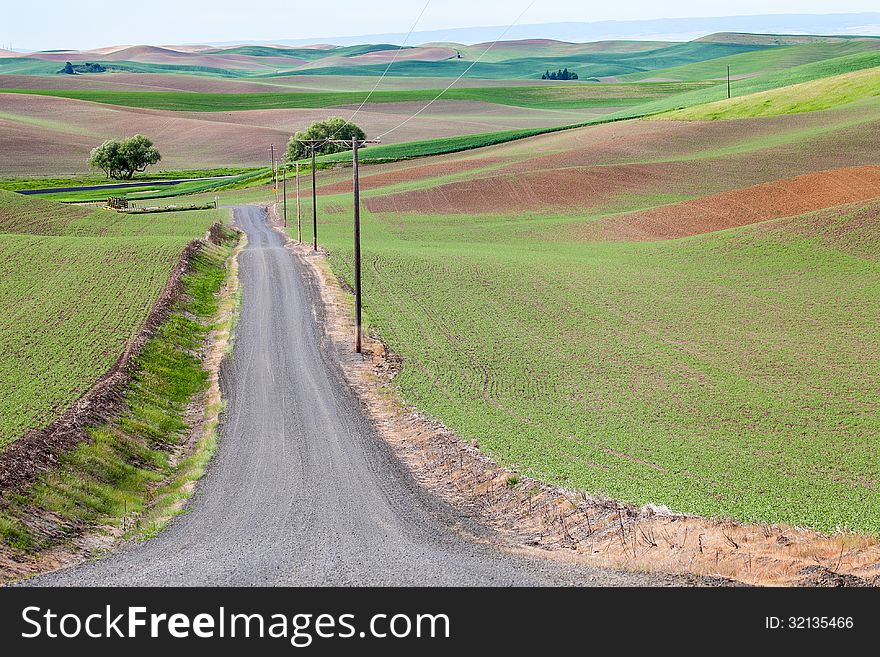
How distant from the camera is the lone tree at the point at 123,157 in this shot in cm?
13050

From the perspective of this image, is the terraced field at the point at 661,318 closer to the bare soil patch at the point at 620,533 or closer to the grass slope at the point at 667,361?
the grass slope at the point at 667,361

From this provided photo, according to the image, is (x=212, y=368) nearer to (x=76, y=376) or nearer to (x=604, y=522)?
(x=76, y=376)

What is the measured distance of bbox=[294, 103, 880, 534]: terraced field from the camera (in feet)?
74.2

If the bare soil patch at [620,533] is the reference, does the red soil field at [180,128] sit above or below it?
above

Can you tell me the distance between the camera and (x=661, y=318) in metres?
40.9

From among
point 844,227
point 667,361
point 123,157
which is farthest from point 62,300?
point 123,157

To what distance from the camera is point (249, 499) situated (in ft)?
71.4

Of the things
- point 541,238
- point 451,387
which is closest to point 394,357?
point 451,387

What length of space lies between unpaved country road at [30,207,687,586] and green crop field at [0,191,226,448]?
4994mm

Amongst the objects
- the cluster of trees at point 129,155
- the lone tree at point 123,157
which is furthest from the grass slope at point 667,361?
the lone tree at point 123,157

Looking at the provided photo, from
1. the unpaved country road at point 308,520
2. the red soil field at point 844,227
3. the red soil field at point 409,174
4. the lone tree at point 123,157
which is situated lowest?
the unpaved country road at point 308,520

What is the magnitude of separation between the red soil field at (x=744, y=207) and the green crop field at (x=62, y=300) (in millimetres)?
32533

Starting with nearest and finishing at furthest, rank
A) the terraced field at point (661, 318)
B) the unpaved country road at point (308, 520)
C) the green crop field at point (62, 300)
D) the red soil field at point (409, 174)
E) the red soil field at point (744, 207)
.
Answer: the unpaved country road at point (308, 520)
the terraced field at point (661, 318)
the green crop field at point (62, 300)
the red soil field at point (744, 207)
the red soil field at point (409, 174)

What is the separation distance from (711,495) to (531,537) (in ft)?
14.1
